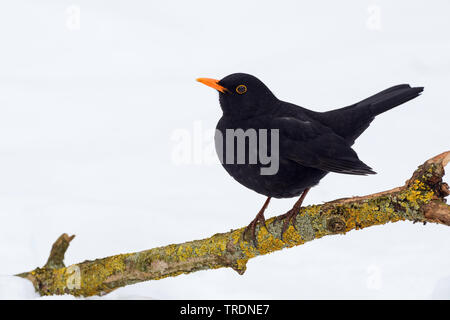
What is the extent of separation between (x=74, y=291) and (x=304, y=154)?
261cm

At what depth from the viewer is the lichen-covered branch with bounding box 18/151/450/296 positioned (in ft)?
11.9

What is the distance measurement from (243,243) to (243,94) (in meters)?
1.33

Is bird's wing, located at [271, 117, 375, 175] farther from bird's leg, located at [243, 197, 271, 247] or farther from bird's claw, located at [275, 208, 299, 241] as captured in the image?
bird's leg, located at [243, 197, 271, 247]

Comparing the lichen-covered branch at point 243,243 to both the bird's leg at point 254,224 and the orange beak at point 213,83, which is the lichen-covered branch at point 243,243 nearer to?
the bird's leg at point 254,224

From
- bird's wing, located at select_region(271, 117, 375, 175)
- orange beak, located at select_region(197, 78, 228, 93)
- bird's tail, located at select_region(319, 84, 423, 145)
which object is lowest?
bird's wing, located at select_region(271, 117, 375, 175)

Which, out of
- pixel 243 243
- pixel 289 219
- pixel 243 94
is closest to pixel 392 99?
pixel 243 94

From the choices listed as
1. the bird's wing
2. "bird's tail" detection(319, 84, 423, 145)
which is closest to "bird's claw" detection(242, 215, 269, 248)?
the bird's wing

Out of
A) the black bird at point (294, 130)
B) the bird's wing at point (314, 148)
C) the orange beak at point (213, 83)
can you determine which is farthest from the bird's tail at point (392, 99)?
the orange beak at point (213, 83)

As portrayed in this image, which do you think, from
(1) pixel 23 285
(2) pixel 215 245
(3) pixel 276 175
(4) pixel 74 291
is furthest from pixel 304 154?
(1) pixel 23 285

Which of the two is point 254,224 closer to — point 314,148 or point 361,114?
point 314,148

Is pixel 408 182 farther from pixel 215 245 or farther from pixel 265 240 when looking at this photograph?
pixel 215 245

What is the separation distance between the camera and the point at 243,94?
4.47 metres

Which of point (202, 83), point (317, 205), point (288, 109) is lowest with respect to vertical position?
point (317, 205)

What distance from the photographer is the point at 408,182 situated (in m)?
3.72
